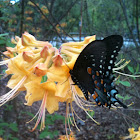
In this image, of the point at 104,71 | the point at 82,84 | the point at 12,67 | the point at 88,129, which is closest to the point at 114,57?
the point at 104,71

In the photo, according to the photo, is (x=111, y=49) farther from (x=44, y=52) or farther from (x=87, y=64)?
(x=44, y=52)

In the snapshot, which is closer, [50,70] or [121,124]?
[50,70]

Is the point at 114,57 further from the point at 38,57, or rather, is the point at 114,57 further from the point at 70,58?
the point at 38,57

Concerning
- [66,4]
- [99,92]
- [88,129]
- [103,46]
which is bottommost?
[88,129]

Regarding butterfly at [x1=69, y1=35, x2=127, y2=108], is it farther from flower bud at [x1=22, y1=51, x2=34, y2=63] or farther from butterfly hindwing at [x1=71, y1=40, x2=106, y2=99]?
flower bud at [x1=22, y1=51, x2=34, y2=63]

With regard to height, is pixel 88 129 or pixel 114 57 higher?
pixel 114 57

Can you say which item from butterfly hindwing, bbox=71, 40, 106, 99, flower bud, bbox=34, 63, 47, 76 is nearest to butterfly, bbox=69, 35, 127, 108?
butterfly hindwing, bbox=71, 40, 106, 99
